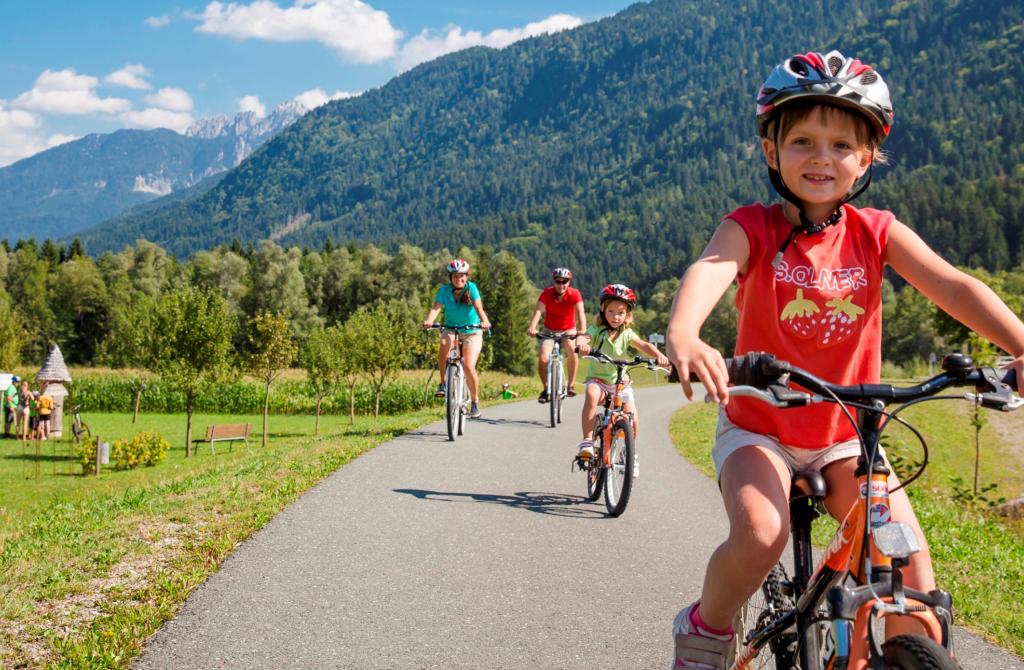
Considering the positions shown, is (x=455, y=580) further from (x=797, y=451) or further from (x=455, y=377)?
(x=455, y=377)

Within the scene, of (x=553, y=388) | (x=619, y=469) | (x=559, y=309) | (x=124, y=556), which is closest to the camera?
(x=124, y=556)

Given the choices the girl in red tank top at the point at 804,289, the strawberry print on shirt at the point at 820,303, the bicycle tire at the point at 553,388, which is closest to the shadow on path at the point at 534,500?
the girl in red tank top at the point at 804,289

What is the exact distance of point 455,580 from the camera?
5668mm

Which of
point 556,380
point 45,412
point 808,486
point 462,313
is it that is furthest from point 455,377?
point 45,412

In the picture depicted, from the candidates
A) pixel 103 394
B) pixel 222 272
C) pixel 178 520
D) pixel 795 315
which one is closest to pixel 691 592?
pixel 795 315

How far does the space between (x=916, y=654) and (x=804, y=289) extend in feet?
4.18

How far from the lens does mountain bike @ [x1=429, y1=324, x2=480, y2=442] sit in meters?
12.3

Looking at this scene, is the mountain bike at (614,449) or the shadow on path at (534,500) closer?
the mountain bike at (614,449)

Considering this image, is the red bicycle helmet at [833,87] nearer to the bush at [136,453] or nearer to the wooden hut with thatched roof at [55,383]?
the bush at [136,453]

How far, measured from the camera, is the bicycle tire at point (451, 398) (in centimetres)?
1230

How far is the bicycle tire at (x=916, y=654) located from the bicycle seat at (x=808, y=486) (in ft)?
2.25

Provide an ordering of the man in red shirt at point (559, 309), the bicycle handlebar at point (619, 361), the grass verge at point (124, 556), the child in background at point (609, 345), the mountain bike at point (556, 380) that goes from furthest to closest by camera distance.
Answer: the mountain bike at point (556, 380) → the man in red shirt at point (559, 309) → the child in background at point (609, 345) → the bicycle handlebar at point (619, 361) → the grass verge at point (124, 556)

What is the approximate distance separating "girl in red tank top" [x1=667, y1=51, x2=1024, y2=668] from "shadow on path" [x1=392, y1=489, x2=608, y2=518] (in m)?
4.94

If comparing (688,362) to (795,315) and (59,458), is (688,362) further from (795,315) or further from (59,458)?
(59,458)
